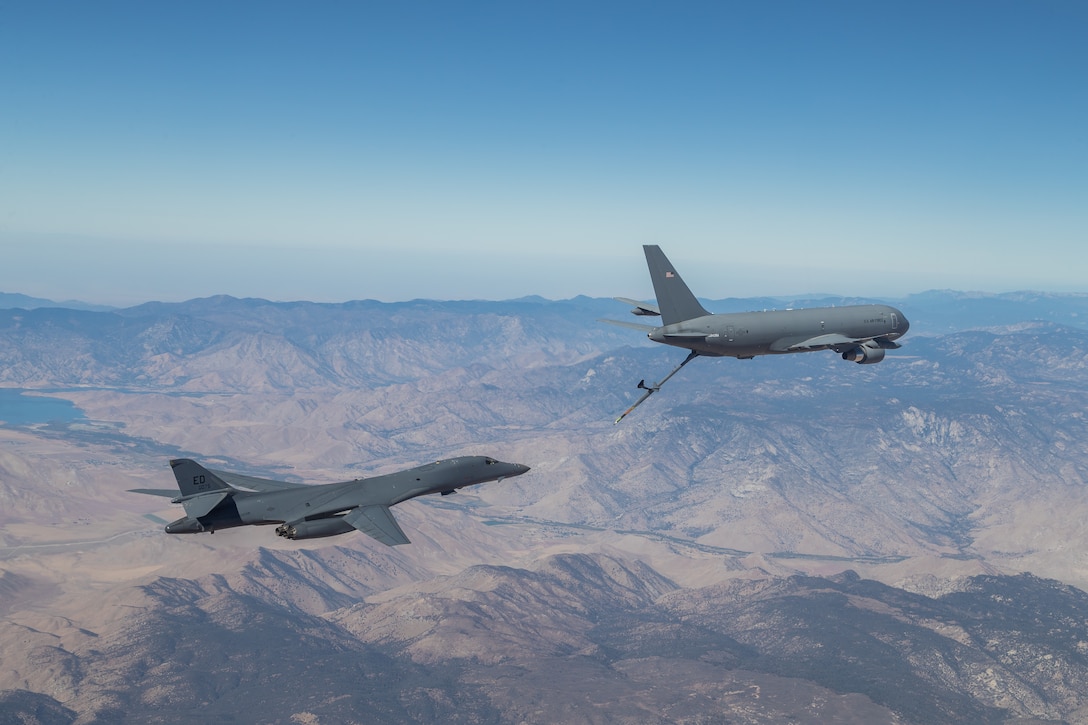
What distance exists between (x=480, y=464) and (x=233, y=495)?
61.4 ft

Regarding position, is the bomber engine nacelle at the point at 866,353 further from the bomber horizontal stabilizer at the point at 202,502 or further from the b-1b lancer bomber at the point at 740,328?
the bomber horizontal stabilizer at the point at 202,502

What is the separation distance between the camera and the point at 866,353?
65.9 m

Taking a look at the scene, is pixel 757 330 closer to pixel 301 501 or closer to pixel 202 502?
pixel 301 501

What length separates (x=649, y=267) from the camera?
212 ft

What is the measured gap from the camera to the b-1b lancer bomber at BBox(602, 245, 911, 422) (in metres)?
63.0

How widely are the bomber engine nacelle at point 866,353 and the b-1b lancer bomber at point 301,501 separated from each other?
31087 millimetres

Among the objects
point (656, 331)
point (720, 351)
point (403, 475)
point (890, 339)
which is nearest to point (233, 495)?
point (403, 475)

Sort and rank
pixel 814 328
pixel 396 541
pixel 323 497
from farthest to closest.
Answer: pixel 814 328 < pixel 323 497 < pixel 396 541

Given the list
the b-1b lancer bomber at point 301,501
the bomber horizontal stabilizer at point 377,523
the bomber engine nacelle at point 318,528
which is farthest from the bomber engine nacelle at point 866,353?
the bomber engine nacelle at point 318,528

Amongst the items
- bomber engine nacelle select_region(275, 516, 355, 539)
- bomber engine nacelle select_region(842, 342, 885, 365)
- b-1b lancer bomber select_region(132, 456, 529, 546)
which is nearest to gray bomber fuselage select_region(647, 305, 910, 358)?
bomber engine nacelle select_region(842, 342, 885, 365)

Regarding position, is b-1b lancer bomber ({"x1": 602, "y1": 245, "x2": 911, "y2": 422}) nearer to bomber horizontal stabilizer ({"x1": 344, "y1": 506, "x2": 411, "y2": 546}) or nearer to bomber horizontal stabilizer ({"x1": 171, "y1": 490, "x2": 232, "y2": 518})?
bomber horizontal stabilizer ({"x1": 344, "y1": 506, "x2": 411, "y2": 546})

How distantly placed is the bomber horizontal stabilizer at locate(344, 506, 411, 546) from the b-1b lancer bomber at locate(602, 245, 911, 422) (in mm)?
21120

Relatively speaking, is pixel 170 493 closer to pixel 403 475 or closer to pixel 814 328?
pixel 403 475

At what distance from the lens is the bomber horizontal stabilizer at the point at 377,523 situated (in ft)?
183
